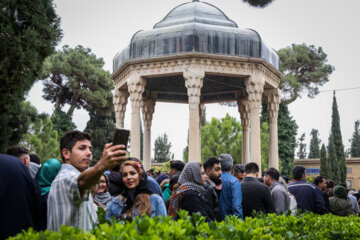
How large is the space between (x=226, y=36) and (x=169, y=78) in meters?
4.85

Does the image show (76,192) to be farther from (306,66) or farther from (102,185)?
(306,66)

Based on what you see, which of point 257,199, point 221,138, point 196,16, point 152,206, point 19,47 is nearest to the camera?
point 152,206

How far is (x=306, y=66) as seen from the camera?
1303 inches

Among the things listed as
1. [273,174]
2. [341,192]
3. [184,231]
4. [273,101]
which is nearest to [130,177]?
[184,231]

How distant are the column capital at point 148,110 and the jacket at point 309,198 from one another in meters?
12.8

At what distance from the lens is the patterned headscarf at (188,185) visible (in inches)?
161

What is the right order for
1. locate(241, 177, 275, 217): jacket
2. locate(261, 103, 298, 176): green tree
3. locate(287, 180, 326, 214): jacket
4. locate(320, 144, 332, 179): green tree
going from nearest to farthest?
locate(241, 177, 275, 217): jacket < locate(287, 180, 326, 214): jacket < locate(320, 144, 332, 179): green tree < locate(261, 103, 298, 176): green tree

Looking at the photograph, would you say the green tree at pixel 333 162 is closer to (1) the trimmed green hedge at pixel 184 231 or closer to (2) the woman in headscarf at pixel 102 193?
(1) the trimmed green hedge at pixel 184 231

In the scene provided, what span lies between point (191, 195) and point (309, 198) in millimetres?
3146

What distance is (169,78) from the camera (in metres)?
18.5

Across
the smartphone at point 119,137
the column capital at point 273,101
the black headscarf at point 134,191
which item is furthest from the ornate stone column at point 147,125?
the smartphone at point 119,137

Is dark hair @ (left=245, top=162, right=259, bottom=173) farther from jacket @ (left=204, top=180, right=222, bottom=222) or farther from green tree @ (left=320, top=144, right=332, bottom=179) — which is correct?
green tree @ (left=320, top=144, right=332, bottom=179)

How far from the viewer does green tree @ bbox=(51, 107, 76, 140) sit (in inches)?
1256

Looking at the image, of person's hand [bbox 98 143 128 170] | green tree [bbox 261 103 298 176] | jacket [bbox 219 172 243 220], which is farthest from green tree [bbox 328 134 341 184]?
person's hand [bbox 98 143 128 170]
